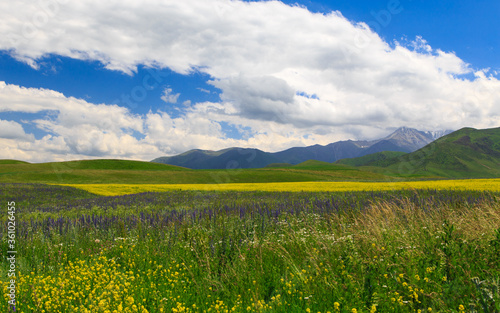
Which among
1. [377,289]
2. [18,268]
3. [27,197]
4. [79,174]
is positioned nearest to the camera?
[377,289]

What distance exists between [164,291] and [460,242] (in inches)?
189

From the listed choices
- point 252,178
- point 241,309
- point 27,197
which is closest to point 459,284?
point 241,309

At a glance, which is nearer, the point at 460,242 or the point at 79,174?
the point at 460,242

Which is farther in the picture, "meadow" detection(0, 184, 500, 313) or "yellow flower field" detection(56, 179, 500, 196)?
"yellow flower field" detection(56, 179, 500, 196)

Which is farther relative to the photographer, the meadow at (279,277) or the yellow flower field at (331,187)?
the yellow flower field at (331,187)

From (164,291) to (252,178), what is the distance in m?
75.7

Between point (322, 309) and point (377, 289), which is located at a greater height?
point (377, 289)

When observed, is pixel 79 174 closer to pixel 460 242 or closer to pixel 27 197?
pixel 27 197

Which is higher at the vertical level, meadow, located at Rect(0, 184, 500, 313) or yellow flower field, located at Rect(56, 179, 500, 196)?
meadow, located at Rect(0, 184, 500, 313)

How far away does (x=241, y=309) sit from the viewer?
12.0 ft

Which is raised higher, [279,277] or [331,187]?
[279,277]

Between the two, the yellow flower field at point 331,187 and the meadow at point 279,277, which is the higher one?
the meadow at point 279,277

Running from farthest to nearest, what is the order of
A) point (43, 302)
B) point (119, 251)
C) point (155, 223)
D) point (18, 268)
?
1. point (155, 223)
2. point (119, 251)
3. point (18, 268)
4. point (43, 302)

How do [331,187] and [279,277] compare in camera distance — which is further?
[331,187]
